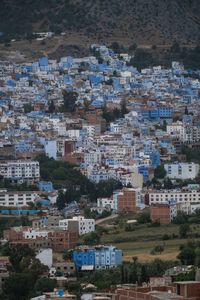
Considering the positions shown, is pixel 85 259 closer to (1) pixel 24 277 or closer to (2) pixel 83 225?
(2) pixel 83 225

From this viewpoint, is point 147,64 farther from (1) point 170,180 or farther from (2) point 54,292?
(2) point 54,292

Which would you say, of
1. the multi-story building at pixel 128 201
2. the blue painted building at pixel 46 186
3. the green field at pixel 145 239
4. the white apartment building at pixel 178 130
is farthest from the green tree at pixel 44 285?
the white apartment building at pixel 178 130

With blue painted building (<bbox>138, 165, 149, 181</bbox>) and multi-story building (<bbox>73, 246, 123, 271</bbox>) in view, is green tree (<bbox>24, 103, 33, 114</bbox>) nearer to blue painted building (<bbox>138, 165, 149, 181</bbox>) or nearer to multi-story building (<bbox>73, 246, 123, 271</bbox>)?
blue painted building (<bbox>138, 165, 149, 181</bbox>)

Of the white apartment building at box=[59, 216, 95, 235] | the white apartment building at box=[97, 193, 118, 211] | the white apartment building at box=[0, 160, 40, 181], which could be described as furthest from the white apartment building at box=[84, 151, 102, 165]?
the white apartment building at box=[59, 216, 95, 235]

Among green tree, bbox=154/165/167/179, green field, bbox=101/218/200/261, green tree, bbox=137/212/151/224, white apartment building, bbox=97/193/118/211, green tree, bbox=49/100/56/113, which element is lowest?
green field, bbox=101/218/200/261

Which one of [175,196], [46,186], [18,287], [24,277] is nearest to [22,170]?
[46,186]
